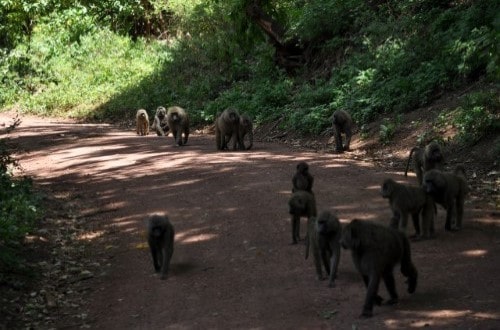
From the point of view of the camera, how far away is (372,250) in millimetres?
7227

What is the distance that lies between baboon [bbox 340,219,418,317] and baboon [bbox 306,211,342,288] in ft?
2.59

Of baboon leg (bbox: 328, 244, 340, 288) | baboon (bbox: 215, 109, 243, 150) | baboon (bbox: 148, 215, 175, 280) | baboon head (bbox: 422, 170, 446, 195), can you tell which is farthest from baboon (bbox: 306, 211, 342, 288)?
baboon (bbox: 215, 109, 243, 150)

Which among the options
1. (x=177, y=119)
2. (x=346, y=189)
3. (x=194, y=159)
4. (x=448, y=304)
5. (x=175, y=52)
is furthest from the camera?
(x=175, y=52)

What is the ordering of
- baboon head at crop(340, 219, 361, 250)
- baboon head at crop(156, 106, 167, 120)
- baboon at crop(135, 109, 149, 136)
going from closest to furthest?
baboon head at crop(340, 219, 361, 250)
baboon head at crop(156, 106, 167, 120)
baboon at crop(135, 109, 149, 136)

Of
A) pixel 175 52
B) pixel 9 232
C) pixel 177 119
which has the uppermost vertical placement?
pixel 175 52

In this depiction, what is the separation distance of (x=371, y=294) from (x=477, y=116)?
1004cm

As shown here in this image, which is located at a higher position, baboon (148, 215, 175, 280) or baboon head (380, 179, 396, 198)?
baboon head (380, 179, 396, 198)

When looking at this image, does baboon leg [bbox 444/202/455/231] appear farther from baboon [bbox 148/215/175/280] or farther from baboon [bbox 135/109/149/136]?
baboon [bbox 135/109/149/136]

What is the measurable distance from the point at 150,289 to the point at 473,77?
505 inches

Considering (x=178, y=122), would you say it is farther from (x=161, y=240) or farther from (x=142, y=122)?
(x=161, y=240)

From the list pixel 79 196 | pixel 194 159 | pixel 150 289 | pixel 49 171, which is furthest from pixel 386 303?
pixel 49 171

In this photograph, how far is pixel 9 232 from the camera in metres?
9.85

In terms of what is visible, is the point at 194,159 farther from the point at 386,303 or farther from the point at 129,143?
the point at 386,303

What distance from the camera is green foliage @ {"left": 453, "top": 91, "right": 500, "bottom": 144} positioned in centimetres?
1569
